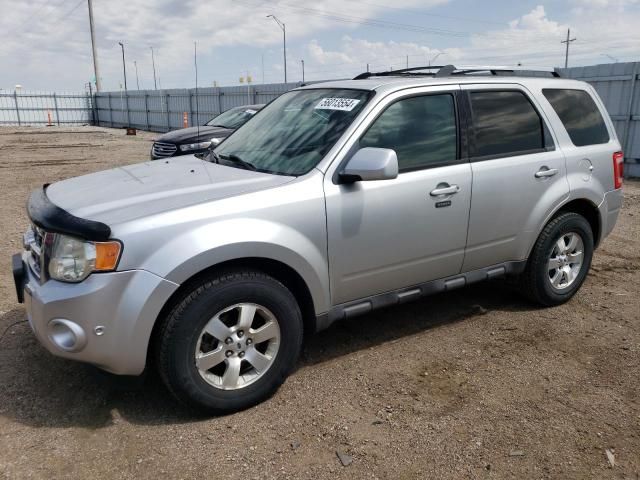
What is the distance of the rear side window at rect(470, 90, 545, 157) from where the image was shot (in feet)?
13.2

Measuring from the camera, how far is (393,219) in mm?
3504

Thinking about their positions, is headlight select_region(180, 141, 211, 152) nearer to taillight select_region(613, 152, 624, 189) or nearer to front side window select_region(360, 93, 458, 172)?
front side window select_region(360, 93, 458, 172)

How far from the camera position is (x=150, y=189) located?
322cm

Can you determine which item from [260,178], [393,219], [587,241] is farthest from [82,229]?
[587,241]

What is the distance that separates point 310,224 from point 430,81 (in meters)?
1.49

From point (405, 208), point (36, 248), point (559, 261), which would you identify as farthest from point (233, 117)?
point (36, 248)

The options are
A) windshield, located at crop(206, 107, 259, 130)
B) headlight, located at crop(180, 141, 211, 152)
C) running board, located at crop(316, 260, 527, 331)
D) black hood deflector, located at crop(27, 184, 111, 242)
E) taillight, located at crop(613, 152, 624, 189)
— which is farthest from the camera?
windshield, located at crop(206, 107, 259, 130)

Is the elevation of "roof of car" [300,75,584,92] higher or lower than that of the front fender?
higher

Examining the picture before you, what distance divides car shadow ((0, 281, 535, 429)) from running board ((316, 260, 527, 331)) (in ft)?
1.56

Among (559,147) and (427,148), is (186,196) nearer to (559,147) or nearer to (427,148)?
(427,148)

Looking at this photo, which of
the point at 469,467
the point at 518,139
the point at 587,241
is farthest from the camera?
the point at 587,241

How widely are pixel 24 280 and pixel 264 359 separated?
144 centimetres

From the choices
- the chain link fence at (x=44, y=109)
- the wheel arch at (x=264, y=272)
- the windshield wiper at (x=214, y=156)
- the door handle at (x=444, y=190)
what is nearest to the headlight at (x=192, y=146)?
the windshield wiper at (x=214, y=156)

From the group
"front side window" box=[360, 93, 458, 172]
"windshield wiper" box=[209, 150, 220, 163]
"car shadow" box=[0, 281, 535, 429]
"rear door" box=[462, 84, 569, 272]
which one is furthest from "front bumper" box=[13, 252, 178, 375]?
"rear door" box=[462, 84, 569, 272]
